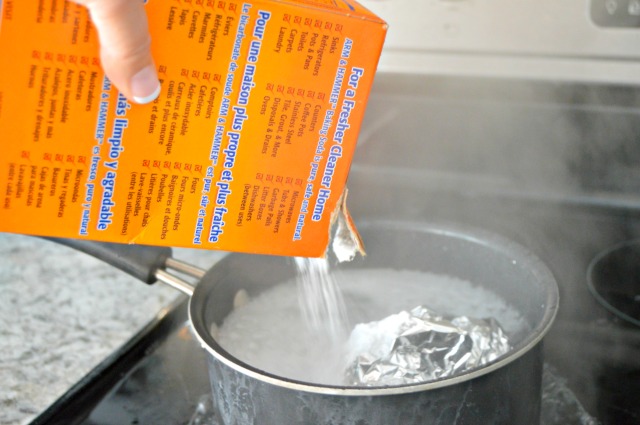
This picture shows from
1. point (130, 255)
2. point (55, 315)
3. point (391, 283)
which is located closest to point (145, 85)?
point (130, 255)

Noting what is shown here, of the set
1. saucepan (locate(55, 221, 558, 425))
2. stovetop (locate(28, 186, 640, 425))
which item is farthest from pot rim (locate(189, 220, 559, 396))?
stovetop (locate(28, 186, 640, 425))

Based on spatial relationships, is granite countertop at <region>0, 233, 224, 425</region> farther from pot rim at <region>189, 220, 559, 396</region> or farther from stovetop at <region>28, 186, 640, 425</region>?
pot rim at <region>189, 220, 559, 396</region>

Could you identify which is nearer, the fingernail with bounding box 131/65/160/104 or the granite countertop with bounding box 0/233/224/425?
the fingernail with bounding box 131/65/160/104

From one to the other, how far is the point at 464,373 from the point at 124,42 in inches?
12.2

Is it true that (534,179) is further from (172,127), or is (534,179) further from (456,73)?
(172,127)

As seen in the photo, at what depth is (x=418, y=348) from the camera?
0.54 metres

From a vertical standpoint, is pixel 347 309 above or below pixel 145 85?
below

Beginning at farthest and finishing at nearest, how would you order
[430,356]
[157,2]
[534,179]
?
[534,179]
[430,356]
[157,2]

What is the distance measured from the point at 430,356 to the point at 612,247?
0.37m

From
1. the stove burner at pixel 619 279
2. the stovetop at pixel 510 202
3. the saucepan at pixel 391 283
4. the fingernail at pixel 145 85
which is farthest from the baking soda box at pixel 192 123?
the stove burner at pixel 619 279

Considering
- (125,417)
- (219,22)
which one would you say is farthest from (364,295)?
(219,22)

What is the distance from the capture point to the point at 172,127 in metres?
0.43

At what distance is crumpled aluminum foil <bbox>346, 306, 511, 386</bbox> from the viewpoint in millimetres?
528

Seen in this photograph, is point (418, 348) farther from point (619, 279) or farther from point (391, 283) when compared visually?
point (619, 279)
